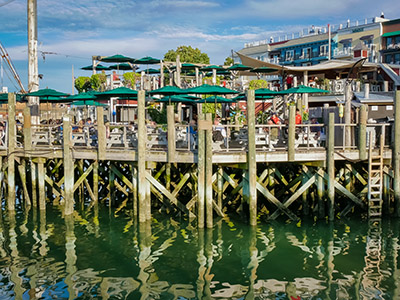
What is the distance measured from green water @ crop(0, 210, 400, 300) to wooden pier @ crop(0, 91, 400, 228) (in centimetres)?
79

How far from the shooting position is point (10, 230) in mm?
17922

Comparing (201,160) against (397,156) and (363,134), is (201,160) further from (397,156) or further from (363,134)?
(397,156)

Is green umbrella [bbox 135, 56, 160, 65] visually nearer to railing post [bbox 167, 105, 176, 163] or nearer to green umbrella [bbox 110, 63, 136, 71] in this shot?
green umbrella [bbox 110, 63, 136, 71]

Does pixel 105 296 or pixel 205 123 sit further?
pixel 205 123

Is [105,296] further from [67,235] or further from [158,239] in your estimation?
[67,235]

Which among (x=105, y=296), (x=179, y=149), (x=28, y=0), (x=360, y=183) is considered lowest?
(x=105, y=296)

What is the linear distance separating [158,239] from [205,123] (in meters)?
4.34

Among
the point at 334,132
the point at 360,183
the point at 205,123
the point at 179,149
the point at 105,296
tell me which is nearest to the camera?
the point at 105,296

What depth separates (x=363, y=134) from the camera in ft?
56.8

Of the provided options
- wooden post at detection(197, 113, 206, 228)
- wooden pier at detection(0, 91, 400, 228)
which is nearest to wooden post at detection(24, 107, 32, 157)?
wooden pier at detection(0, 91, 400, 228)

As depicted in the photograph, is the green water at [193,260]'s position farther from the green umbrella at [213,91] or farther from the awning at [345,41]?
the awning at [345,41]

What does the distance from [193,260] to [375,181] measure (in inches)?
306

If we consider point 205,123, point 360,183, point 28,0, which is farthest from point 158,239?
point 28,0

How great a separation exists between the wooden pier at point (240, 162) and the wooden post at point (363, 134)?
36 millimetres
